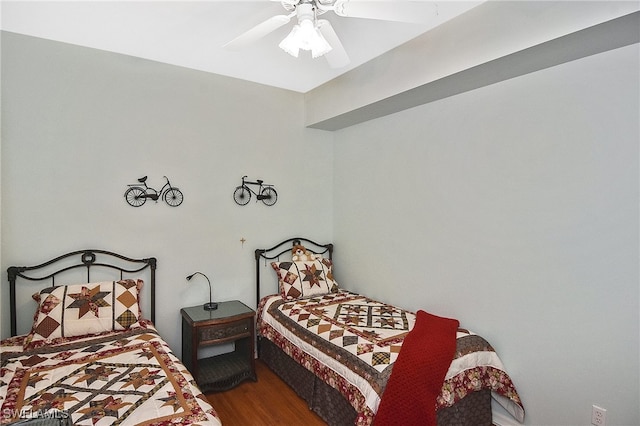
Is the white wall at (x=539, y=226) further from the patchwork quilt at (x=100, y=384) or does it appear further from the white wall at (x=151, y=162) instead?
A: the patchwork quilt at (x=100, y=384)

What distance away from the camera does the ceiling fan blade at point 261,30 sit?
1768mm

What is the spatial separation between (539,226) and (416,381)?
1.20m

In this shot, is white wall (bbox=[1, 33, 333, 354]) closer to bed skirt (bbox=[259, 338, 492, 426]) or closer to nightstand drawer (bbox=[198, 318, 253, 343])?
nightstand drawer (bbox=[198, 318, 253, 343])

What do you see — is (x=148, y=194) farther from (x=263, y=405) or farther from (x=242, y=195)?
(x=263, y=405)

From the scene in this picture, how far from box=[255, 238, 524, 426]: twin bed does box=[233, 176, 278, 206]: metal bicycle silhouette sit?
73 centimetres

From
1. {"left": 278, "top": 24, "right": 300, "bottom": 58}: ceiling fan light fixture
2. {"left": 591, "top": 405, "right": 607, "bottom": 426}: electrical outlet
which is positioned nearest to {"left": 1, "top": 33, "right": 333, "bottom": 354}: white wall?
{"left": 278, "top": 24, "right": 300, "bottom": 58}: ceiling fan light fixture

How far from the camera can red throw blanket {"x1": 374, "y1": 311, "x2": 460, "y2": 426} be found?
1.95 meters

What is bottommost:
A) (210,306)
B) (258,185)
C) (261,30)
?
(210,306)

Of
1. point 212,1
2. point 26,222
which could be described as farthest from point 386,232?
point 26,222

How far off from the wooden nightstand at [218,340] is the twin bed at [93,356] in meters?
0.32

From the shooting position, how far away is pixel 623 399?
6.24 ft

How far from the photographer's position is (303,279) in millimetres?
3416

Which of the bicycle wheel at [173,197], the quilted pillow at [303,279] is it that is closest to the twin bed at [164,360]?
the quilted pillow at [303,279]

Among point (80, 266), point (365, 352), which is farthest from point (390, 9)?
point (80, 266)
